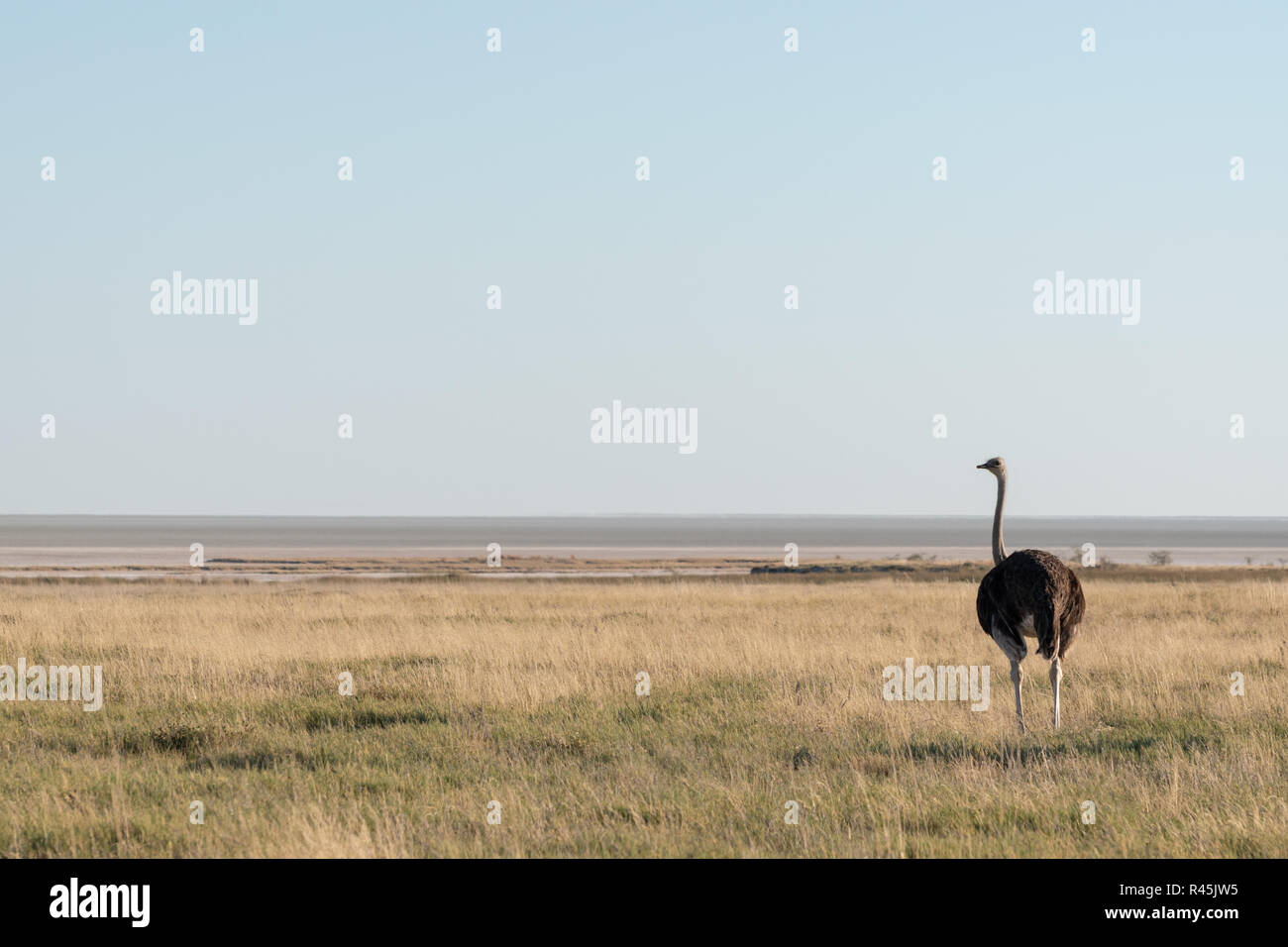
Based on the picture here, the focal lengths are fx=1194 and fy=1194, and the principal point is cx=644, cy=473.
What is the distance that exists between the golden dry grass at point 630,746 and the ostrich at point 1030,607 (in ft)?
2.18

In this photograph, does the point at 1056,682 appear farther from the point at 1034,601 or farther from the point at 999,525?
the point at 999,525

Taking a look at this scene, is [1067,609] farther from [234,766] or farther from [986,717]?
[234,766]

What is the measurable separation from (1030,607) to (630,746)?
4.46m

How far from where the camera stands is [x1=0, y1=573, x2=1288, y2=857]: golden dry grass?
7539 mm

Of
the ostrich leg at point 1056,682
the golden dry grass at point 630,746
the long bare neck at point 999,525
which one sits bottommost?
the golden dry grass at point 630,746

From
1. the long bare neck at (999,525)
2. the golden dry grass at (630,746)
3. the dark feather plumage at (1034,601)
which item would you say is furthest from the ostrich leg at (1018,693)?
the long bare neck at (999,525)

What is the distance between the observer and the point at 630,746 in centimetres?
1052

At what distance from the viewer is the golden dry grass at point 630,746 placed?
754cm

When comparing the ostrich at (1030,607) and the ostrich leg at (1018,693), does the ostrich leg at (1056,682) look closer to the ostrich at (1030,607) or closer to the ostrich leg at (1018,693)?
the ostrich at (1030,607)

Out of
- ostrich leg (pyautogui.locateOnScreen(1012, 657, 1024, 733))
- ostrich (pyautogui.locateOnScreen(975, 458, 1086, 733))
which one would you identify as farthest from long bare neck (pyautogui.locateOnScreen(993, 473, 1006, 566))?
ostrich leg (pyautogui.locateOnScreen(1012, 657, 1024, 733))

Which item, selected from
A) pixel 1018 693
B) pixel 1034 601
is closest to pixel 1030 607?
pixel 1034 601

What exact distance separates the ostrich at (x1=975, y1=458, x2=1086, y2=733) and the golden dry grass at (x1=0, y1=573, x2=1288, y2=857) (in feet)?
2.18

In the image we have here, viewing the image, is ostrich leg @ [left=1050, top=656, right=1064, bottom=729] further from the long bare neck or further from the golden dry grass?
the long bare neck
